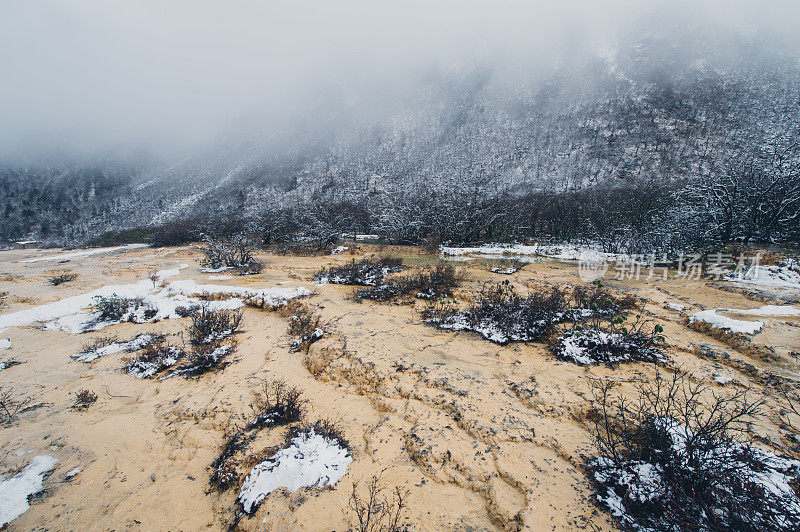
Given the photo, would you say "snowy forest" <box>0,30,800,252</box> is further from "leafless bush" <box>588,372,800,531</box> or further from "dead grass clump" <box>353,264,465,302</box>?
"leafless bush" <box>588,372,800,531</box>

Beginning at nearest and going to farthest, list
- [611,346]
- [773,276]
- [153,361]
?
[611,346]
[153,361]
[773,276]

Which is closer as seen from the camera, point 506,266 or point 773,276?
point 773,276

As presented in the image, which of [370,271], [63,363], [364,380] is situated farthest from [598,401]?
[63,363]

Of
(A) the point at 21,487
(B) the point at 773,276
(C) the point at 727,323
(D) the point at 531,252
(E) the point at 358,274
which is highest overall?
(D) the point at 531,252

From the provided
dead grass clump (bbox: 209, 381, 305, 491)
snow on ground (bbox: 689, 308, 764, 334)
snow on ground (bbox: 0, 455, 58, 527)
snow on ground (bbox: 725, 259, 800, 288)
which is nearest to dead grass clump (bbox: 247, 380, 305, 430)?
dead grass clump (bbox: 209, 381, 305, 491)

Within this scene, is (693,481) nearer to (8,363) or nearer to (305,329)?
(305,329)

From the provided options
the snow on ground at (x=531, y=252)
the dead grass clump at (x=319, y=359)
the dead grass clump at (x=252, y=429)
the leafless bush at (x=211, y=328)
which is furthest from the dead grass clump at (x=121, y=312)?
the snow on ground at (x=531, y=252)

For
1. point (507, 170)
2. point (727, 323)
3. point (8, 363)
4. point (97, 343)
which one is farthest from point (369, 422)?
point (507, 170)
